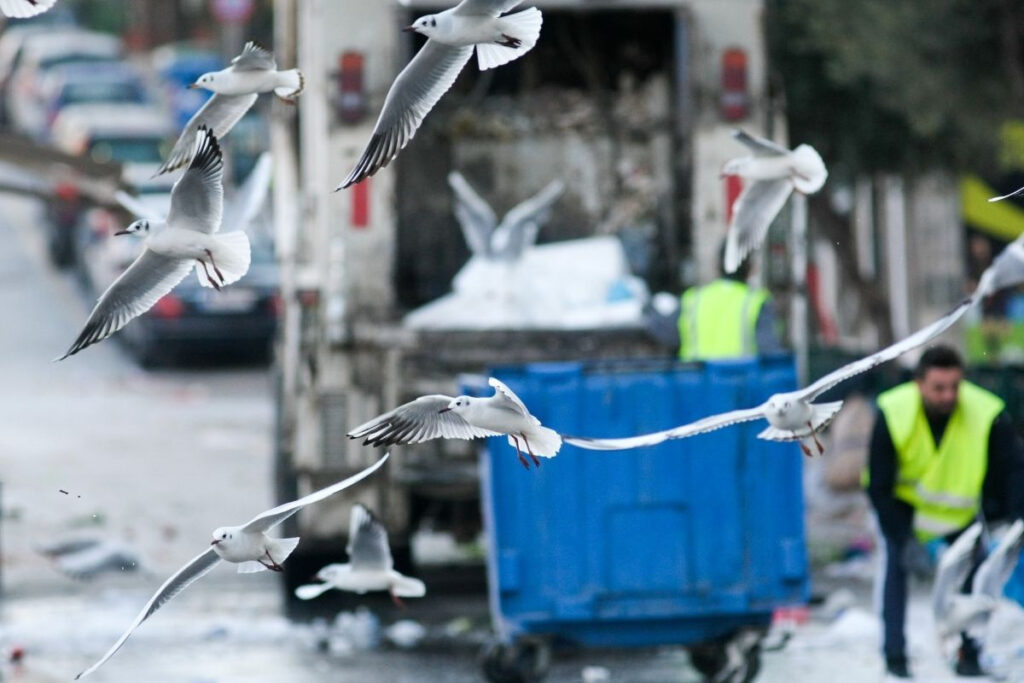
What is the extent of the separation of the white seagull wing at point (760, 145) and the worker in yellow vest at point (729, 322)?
2671mm

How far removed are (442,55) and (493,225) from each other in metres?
4.40

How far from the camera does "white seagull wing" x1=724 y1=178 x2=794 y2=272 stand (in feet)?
20.5

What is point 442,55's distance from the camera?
5.45m

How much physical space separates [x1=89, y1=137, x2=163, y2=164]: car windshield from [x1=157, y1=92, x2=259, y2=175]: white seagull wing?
19.3 meters

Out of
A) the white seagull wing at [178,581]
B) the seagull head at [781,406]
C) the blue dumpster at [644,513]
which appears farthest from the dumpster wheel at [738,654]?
the white seagull wing at [178,581]

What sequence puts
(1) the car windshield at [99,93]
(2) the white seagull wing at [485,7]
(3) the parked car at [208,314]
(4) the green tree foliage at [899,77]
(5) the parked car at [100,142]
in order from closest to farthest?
(2) the white seagull wing at [485,7]
(4) the green tree foliage at [899,77]
(3) the parked car at [208,314]
(5) the parked car at [100,142]
(1) the car windshield at [99,93]

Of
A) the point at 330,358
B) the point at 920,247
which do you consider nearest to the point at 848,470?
the point at 330,358

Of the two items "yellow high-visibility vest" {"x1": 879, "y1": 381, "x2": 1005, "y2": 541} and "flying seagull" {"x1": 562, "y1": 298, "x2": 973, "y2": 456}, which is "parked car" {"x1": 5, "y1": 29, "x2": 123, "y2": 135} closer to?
"yellow high-visibility vest" {"x1": 879, "y1": 381, "x2": 1005, "y2": 541}

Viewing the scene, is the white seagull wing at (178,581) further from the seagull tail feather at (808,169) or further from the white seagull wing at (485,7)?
the seagull tail feather at (808,169)

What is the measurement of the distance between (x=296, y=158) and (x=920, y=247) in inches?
510

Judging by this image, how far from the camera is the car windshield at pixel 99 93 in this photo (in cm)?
3384

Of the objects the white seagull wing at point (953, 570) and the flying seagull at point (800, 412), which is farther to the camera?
the white seagull wing at point (953, 570)

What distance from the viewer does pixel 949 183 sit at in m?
19.8

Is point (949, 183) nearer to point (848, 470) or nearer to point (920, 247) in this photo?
point (920, 247)
